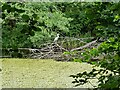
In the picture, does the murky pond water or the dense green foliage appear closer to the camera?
the dense green foliage

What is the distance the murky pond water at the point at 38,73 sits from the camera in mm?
3676

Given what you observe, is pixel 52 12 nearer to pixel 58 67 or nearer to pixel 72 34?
pixel 72 34

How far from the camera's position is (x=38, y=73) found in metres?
4.37

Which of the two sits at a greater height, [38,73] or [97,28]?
[97,28]

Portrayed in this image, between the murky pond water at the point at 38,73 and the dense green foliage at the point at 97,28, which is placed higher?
the dense green foliage at the point at 97,28

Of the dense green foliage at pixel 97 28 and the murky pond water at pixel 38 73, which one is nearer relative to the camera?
the dense green foliage at pixel 97 28

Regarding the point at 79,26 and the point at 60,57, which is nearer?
the point at 60,57

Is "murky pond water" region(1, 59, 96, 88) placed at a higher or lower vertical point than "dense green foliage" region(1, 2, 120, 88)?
lower

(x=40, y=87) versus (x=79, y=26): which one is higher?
(x=79, y=26)

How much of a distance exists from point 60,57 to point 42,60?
0.31 m

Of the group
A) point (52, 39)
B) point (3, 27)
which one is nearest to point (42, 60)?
point (52, 39)

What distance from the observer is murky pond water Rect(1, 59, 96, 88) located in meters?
3.68

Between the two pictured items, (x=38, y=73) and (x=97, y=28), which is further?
(x=38, y=73)

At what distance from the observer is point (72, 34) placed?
5.92 m
